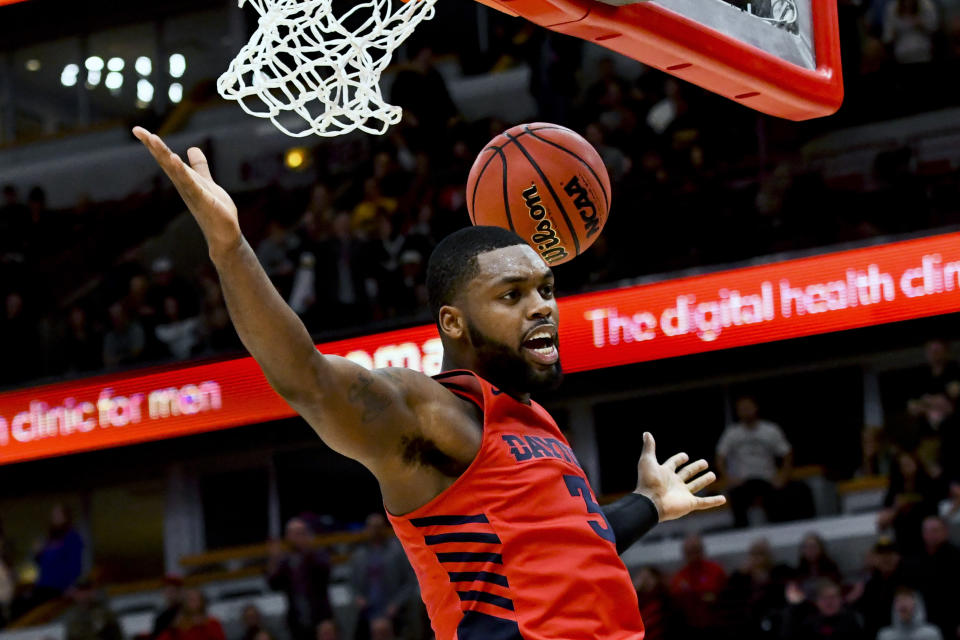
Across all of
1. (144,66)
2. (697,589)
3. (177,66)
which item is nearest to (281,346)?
(697,589)

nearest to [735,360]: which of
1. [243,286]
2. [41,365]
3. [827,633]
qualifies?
[827,633]

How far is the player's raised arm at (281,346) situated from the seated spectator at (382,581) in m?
5.98

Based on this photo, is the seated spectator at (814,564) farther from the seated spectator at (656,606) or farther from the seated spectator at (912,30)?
the seated spectator at (912,30)

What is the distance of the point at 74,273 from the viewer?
11.3 m

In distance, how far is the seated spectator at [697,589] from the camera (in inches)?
293

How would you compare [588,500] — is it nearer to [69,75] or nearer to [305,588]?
[305,588]

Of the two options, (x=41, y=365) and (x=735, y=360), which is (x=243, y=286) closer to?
(x=735, y=360)

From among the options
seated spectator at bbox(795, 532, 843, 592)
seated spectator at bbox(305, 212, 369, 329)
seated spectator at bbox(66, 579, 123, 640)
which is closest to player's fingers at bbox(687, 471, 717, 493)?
seated spectator at bbox(795, 532, 843, 592)

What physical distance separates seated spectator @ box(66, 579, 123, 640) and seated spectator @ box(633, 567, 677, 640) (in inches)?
138

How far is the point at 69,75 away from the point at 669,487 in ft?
40.2

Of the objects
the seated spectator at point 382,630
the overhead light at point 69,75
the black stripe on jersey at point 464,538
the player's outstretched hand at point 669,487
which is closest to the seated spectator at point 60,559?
the seated spectator at point 382,630

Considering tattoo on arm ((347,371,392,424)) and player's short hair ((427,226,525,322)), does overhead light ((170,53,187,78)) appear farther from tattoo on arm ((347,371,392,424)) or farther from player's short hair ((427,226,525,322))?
tattoo on arm ((347,371,392,424))

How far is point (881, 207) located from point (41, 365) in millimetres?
5680

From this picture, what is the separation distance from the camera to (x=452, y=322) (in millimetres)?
2850
